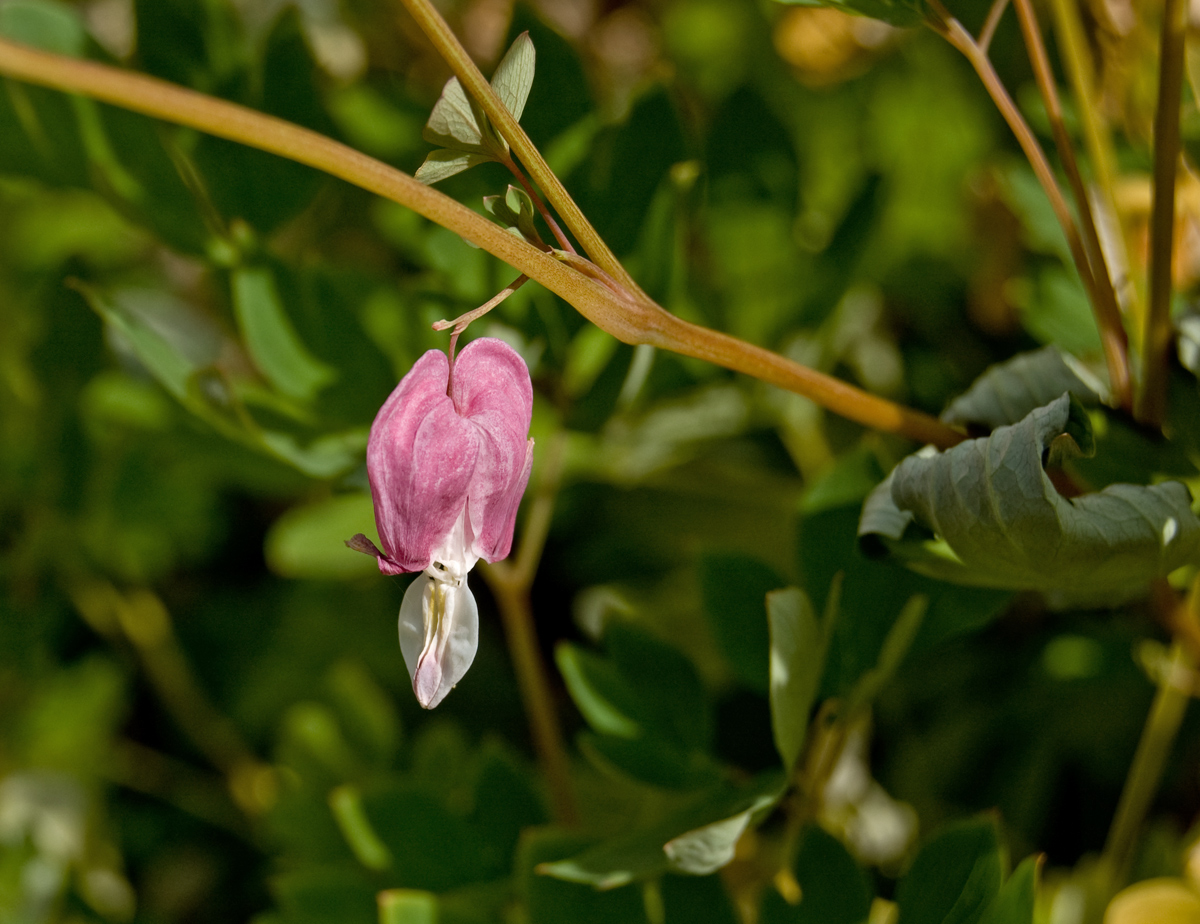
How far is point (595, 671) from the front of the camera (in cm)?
49

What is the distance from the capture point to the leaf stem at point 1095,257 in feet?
1.34

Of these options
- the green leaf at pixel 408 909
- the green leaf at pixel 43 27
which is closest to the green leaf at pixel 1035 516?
the green leaf at pixel 408 909

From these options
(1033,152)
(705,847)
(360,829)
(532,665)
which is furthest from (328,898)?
(1033,152)

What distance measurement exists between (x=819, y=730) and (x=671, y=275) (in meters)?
0.25

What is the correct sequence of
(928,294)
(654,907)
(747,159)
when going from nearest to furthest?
(654,907) < (747,159) < (928,294)

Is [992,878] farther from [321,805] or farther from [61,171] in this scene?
[61,171]

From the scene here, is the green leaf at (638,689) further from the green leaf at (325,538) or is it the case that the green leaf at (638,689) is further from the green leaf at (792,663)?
the green leaf at (325,538)

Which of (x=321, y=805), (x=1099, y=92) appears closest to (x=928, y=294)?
(x=1099, y=92)

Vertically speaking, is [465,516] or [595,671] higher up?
[465,516]

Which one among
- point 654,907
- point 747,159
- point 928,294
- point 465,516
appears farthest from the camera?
point 928,294

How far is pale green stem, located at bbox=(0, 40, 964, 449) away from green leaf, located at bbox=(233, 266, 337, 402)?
0.70ft

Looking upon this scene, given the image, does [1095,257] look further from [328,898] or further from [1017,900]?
[328,898]

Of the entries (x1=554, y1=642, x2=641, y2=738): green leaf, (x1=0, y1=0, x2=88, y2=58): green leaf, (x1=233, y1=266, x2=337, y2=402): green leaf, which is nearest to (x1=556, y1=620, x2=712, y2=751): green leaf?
(x1=554, y1=642, x2=641, y2=738): green leaf

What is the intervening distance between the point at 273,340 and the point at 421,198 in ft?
0.87
